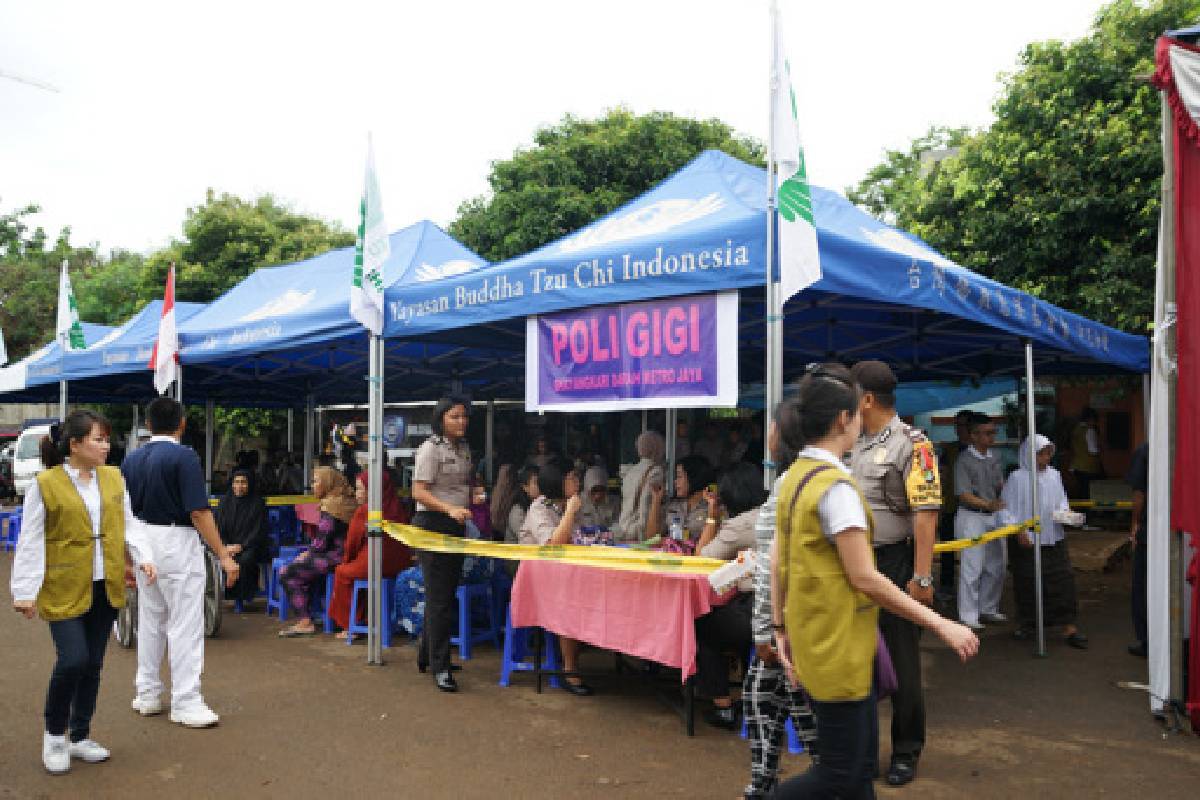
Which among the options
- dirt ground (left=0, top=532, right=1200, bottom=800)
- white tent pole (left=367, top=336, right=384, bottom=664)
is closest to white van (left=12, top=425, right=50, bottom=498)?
dirt ground (left=0, top=532, right=1200, bottom=800)

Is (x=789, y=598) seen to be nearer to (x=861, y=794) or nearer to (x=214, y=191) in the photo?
(x=861, y=794)

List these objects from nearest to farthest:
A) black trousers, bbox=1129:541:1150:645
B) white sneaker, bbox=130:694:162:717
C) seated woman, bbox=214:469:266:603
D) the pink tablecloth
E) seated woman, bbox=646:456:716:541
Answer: the pink tablecloth
white sneaker, bbox=130:694:162:717
seated woman, bbox=646:456:716:541
black trousers, bbox=1129:541:1150:645
seated woman, bbox=214:469:266:603

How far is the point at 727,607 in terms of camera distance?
4.48m

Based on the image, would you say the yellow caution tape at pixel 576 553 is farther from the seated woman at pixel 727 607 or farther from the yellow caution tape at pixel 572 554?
the seated woman at pixel 727 607

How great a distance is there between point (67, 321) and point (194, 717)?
7767mm

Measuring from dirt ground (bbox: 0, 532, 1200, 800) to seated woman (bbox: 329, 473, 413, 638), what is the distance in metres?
0.72

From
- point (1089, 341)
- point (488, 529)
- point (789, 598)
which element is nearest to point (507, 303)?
point (488, 529)

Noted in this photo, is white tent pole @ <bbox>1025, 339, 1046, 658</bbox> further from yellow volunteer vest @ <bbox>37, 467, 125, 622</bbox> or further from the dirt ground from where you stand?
yellow volunteer vest @ <bbox>37, 467, 125, 622</bbox>

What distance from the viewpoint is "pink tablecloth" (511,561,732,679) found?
A: 174 inches

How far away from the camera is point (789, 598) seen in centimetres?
258

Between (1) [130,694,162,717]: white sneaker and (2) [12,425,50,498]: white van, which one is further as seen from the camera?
(2) [12,425,50,498]: white van

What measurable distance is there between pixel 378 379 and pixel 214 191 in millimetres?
19965

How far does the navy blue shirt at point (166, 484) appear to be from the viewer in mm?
4680

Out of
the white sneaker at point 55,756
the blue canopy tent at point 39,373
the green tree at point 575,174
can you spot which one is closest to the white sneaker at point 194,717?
the white sneaker at point 55,756
